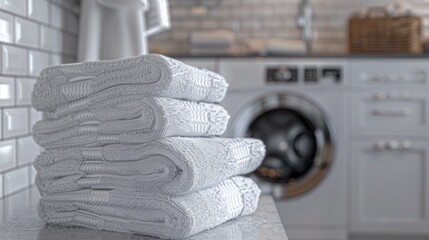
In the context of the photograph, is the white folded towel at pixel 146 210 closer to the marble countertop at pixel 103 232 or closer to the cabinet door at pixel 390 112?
the marble countertop at pixel 103 232

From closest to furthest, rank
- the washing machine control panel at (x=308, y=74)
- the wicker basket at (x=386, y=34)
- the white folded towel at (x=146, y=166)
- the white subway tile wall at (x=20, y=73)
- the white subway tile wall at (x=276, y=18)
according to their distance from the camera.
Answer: the white folded towel at (x=146, y=166), the white subway tile wall at (x=20, y=73), the washing machine control panel at (x=308, y=74), the wicker basket at (x=386, y=34), the white subway tile wall at (x=276, y=18)

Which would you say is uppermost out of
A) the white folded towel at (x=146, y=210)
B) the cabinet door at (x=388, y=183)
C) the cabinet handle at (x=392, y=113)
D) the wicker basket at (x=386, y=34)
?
the wicker basket at (x=386, y=34)

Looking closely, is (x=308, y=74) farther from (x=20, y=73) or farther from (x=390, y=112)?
(x=20, y=73)

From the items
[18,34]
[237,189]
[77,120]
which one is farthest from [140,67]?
[18,34]

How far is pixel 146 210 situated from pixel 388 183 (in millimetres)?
2391

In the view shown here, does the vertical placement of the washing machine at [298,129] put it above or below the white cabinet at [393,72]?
below

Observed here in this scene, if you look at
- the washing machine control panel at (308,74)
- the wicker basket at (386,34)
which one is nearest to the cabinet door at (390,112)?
the washing machine control panel at (308,74)

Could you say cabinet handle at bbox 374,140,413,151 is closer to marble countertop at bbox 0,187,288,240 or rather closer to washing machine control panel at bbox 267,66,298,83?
washing machine control panel at bbox 267,66,298,83

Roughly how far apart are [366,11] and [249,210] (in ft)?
8.45

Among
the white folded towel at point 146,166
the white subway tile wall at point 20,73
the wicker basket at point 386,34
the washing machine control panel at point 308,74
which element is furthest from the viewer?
the wicker basket at point 386,34

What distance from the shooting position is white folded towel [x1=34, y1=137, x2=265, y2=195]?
856 mm

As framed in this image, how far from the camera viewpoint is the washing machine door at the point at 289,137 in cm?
308

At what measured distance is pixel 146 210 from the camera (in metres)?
0.89

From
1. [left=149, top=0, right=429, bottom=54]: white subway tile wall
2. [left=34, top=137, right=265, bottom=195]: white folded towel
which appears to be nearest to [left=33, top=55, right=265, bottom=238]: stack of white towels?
[left=34, top=137, right=265, bottom=195]: white folded towel
